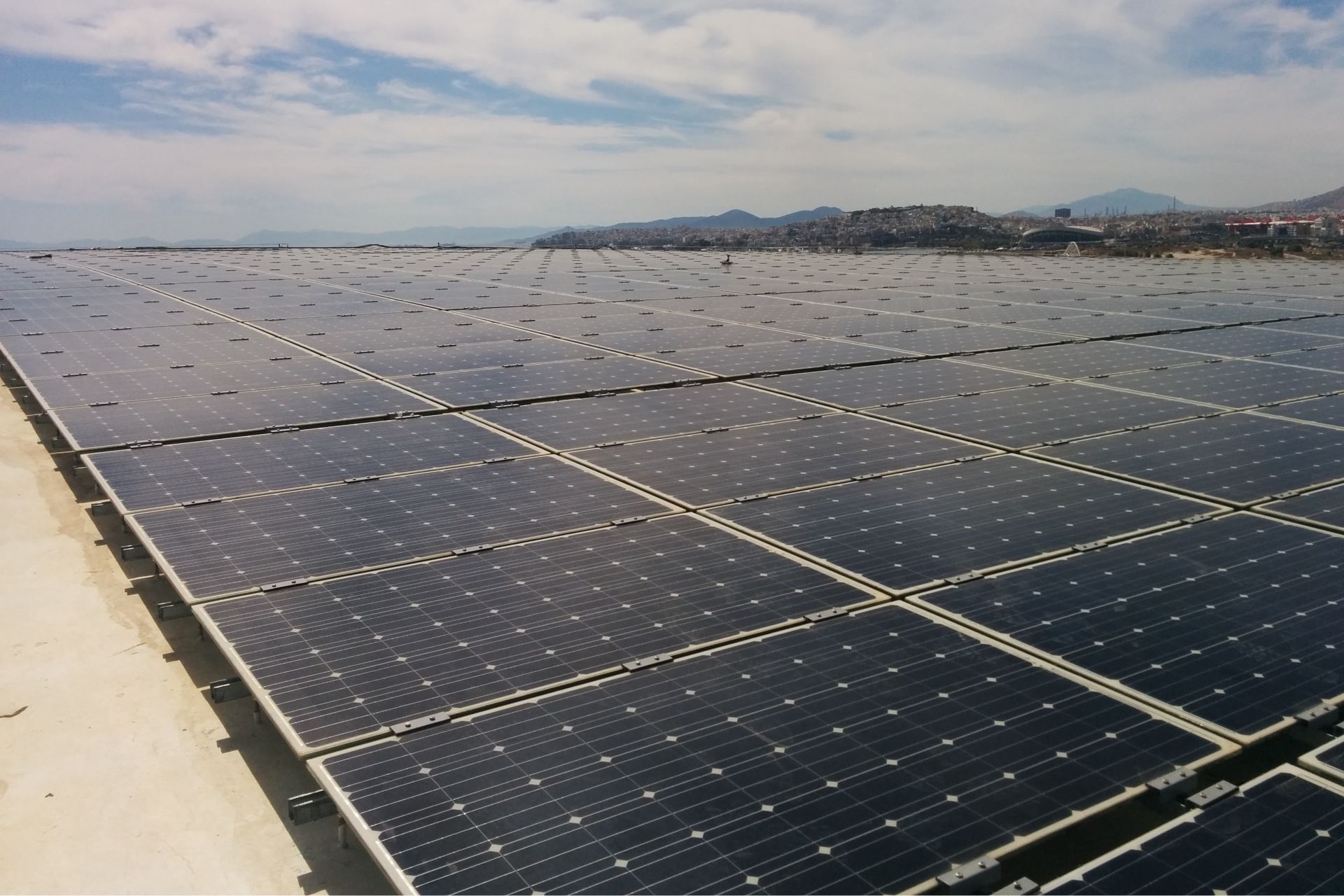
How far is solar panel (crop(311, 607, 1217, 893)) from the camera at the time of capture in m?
9.67

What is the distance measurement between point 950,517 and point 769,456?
574 centimetres

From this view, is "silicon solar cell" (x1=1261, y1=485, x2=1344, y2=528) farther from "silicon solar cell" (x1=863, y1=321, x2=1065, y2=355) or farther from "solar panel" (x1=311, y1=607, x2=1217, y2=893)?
"silicon solar cell" (x1=863, y1=321, x2=1065, y2=355)

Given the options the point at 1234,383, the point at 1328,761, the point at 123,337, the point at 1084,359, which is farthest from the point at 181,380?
the point at 1234,383

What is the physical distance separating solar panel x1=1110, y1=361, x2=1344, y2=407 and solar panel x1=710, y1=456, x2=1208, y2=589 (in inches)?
462

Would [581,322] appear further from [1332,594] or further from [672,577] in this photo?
[1332,594]

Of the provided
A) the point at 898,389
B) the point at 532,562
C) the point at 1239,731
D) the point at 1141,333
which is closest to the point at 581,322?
the point at 898,389

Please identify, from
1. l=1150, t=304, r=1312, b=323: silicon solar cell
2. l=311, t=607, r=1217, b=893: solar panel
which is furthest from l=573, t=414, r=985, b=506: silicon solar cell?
l=1150, t=304, r=1312, b=323: silicon solar cell

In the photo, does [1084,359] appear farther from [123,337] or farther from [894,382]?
[123,337]

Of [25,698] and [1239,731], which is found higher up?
[1239,731]

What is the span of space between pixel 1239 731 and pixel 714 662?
21.6 feet

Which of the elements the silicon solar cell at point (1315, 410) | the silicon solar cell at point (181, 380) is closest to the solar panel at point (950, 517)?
the silicon solar cell at point (1315, 410)

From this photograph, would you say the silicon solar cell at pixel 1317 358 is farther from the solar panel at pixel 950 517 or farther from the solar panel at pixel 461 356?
the solar panel at pixel 461 356

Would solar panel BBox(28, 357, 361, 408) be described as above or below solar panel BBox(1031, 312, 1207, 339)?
below

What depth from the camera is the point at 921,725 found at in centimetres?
1204
